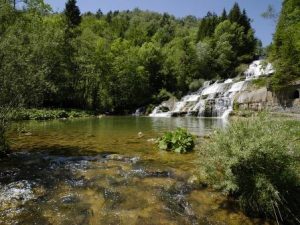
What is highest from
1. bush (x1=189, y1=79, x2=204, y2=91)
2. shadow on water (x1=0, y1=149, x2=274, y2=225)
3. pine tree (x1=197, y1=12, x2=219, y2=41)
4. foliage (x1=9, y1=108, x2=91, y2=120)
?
pine tree (x1=197, y1=12, x2=219, y2=41)

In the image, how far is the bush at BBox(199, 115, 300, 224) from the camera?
5.78m

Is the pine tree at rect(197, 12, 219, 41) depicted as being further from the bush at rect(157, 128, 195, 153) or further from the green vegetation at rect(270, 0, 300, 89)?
the bush at rect(157, 128, 195, 153)

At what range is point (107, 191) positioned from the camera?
287 inches

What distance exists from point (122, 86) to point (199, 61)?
15248 millimetres

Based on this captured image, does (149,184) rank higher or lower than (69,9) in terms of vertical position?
lower

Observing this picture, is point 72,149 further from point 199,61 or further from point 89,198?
point 199,61

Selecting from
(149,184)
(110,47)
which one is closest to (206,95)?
(110,47)

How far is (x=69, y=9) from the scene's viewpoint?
231 ft

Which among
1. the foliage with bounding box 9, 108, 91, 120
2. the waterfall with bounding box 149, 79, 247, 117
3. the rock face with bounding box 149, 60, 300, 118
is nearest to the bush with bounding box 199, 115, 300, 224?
the rock face with bounding box 149, 60, 300, 118

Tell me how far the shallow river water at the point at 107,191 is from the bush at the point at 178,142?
2.01 feet

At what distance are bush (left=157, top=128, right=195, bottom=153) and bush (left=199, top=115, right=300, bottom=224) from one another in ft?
17.0

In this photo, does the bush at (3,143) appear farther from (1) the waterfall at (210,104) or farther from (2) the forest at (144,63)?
(1) the waterfall at (210,104)

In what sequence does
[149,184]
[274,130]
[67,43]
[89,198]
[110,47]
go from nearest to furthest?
[274,130] → [89,198] → [149,184] → [67,43] → [110,47]

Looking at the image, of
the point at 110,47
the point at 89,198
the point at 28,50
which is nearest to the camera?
the point at 89,198
